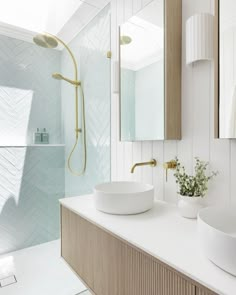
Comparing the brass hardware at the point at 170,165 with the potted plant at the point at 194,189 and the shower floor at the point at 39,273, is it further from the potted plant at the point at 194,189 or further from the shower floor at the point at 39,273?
the shower floor at the point at 39,273

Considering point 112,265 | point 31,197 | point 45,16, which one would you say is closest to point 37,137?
point 31,197

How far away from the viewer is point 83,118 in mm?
1956

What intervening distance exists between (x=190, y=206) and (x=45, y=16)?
1.91m

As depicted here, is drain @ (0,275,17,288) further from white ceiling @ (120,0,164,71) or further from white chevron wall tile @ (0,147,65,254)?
white ceiling @ (120,0,164,71)

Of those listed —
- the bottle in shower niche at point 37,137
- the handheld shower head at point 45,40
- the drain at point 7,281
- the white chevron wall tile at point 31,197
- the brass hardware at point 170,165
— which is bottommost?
the drain at point 7,281

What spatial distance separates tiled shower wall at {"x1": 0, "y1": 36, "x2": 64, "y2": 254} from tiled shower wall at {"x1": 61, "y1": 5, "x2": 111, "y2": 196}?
0.32 feet

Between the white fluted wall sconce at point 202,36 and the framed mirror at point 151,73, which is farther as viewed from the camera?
the framed mirror at point 151,73

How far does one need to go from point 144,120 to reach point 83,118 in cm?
77

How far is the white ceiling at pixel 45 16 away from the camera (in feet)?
5.84

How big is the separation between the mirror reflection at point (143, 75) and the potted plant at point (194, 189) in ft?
0.90

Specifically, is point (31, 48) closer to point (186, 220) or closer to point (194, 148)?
point (194, 148)

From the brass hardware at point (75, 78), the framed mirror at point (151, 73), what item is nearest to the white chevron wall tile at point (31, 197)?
the brass hardware at point (75, 78)

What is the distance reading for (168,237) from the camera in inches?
31.3

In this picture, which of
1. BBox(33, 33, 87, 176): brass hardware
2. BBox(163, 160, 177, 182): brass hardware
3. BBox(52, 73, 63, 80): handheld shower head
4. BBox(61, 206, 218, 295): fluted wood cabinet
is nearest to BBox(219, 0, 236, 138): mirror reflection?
BBox(163, 160, 177, 182): brass hardware
